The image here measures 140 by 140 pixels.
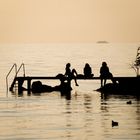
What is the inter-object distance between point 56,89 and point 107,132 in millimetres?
22047

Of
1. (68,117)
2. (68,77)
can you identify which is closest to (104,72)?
(68,77)

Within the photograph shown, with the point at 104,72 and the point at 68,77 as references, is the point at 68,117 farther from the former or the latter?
the point at 68,77

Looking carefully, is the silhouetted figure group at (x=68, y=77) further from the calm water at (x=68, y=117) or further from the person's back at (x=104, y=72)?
the calm water at (x=68, y=117)

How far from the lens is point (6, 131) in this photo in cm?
3212

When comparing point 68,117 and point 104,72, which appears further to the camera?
→ point 104,72

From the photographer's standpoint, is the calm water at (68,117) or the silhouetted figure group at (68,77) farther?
the silhouetted figure group at (68,77)

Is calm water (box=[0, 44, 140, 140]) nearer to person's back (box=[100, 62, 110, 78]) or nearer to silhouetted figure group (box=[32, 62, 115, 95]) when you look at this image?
silhouetted figure group (box=[32, 62, 115, 95])

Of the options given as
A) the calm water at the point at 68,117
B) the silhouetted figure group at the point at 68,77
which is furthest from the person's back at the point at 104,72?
the calm water at the point at 68,117

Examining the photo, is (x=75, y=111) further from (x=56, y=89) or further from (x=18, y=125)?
(x=56, y=89)

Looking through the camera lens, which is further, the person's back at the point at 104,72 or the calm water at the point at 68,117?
the person's back at the point at 104,72

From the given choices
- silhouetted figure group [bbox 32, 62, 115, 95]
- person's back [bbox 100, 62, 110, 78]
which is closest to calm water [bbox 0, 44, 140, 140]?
silhouetted figure group [bbox 32, 62, 115, 95]

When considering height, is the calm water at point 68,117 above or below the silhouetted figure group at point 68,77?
below

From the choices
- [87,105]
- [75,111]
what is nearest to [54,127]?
[75,111]

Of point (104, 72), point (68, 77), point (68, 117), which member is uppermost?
point (104, 72)
